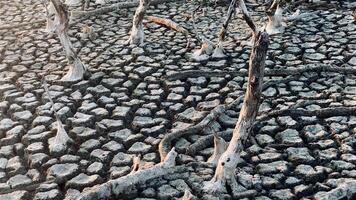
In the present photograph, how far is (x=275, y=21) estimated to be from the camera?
608cm

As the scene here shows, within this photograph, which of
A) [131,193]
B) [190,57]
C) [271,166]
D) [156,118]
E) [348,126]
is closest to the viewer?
[131,193]

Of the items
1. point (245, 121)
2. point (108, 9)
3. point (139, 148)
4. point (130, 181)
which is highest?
point (245, 121)

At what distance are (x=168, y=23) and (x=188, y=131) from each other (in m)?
2.51

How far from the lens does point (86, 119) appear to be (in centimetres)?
442

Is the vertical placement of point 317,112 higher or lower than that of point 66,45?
lower

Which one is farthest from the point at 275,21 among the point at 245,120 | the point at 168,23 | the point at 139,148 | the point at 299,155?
the point at 245,120

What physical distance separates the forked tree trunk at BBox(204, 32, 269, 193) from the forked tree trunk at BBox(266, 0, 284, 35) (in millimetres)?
2664

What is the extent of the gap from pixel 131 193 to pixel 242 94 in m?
1.64

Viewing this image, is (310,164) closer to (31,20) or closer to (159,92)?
(159,92)

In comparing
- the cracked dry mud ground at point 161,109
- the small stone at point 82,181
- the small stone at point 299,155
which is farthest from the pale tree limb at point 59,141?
the small stone at point 299,155

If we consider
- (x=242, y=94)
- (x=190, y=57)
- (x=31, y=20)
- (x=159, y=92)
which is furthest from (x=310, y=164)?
(x=31, y=20)

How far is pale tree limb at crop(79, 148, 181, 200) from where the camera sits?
3.37m

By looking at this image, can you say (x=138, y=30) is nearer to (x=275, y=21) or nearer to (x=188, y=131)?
(x=275, y=21)

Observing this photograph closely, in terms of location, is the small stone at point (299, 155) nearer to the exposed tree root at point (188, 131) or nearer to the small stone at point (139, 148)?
the exposed tree root at point (188, 131)
